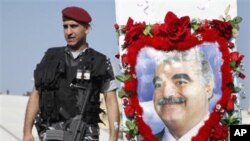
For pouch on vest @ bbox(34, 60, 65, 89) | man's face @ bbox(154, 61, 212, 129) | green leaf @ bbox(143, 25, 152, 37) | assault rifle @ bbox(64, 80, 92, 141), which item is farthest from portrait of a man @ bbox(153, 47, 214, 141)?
pouch on vest @ bbox(34, 60, 65, 89)

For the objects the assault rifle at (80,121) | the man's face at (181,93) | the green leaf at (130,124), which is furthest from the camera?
the green leaf at (130,124)

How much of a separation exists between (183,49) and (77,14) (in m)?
0.90

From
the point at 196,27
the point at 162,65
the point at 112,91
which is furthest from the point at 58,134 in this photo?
the point at 196,27

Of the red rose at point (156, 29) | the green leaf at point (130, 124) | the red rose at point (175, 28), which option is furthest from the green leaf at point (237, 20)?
the green leaf at point (130, 124)

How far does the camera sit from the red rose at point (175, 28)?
4.33 m

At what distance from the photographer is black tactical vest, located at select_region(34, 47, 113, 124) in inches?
158

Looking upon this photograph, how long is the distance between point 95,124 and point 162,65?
74cm

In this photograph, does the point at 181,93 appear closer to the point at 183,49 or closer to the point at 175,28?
the point at 183,49

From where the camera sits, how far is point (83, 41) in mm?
4102

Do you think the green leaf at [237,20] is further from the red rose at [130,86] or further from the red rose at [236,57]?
the red rose at [130,86]

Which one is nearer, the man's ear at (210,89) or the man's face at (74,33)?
the man's face at (74,33)

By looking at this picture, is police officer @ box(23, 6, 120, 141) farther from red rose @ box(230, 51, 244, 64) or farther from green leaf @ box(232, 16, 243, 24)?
green leaf @ box(232, 16, 243, 24)

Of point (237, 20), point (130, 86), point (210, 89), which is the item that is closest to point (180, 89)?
point (210, 89)

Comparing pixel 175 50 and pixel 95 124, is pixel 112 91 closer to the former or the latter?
pixel 95 124
